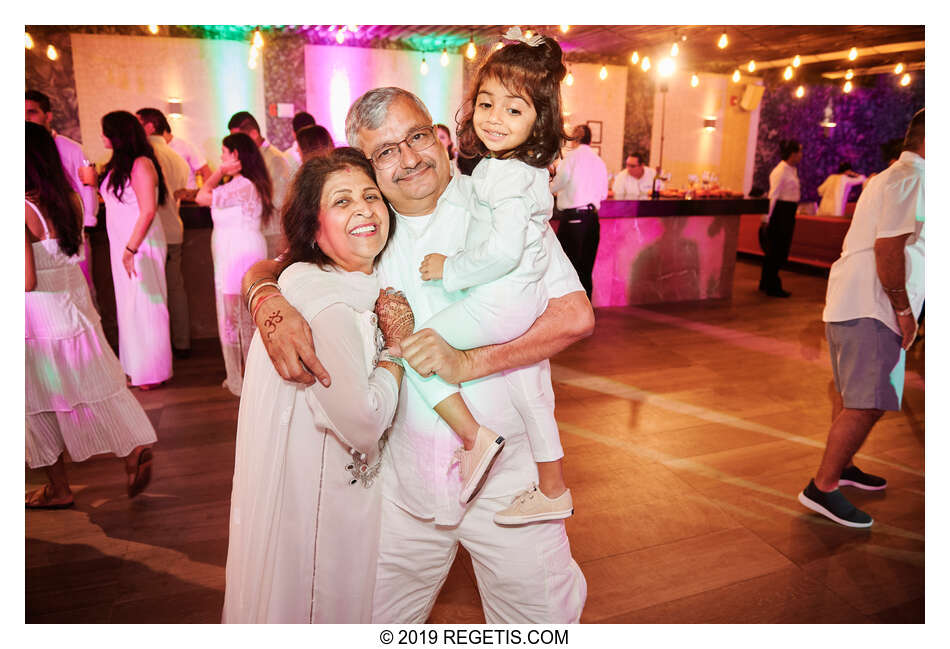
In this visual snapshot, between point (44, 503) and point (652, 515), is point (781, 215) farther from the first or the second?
point (44, 503)

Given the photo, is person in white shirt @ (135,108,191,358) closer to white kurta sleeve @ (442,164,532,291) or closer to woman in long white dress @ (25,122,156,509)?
woman in long white dress @ (25,122,156,509)

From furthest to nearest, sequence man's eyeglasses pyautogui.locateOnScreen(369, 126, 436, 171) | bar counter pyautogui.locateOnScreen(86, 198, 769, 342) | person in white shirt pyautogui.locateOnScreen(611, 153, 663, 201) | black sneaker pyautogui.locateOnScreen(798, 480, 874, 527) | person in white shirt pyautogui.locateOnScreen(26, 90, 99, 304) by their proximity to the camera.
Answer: person in white shirt pyautogui.locateOnScreen(611, 153, 663, 201)
bar counter pyautogui.locateOnScreen(86, 198, 769, 342)
person in white shirt pyautogui.locateOnScreen(26, 90, 99, 304)
black sneaker pyautogui.locateOnScreen(798, 480, 874, 527)
man's eyeglasses pyautogui.locateOnScreen(369, 126, 436, 171)

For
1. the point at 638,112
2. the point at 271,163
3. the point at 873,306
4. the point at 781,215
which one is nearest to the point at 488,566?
the point at 873,306

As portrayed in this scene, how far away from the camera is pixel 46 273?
2576mm

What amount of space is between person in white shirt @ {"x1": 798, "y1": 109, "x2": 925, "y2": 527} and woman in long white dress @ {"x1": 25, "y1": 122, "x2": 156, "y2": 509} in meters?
3.09

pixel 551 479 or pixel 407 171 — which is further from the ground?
pixel 407 171

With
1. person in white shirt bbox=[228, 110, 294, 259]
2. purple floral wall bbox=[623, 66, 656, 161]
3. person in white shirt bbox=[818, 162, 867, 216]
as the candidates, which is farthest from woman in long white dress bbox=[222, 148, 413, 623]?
purple floral wall bbox=[623, 66, 656, 161]

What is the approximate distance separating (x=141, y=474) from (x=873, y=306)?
3.24 meters

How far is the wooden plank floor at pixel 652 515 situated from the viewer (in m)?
2.18

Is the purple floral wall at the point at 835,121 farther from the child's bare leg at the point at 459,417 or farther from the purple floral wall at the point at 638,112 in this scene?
the child's bare leg at the point at 459,417

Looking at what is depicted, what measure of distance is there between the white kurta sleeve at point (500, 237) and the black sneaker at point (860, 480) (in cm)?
249

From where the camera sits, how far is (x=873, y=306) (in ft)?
8.10

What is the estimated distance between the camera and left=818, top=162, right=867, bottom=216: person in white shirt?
31.8ft

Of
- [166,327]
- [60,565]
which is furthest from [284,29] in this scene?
[60,565]
